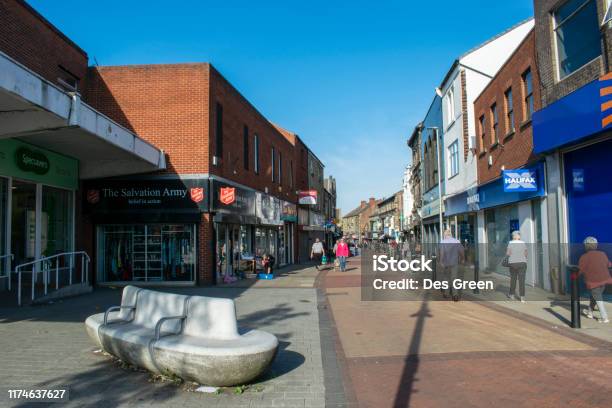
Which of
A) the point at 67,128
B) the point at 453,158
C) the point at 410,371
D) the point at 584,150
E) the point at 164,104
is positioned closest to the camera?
the point at 410,371

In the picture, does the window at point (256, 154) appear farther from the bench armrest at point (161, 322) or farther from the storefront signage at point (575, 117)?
the bench armrest at point (161, 322)

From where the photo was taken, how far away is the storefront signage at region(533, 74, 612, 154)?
33.3ft

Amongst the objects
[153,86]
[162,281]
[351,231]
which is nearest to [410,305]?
[162,281]

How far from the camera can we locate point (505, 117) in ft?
54.7

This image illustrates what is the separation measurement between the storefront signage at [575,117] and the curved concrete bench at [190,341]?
8.74 metres

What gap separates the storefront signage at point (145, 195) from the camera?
54.5ft

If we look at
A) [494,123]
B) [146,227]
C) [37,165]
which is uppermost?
[494,123]

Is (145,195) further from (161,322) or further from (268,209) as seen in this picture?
(161,322)

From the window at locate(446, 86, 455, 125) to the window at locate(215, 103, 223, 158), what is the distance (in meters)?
12.8

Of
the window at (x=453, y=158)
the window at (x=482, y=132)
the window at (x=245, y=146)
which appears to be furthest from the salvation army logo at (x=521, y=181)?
the window at (x=245, y=146)

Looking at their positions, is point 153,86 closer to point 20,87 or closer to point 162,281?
point 162,281

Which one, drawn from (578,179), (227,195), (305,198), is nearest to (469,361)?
(578,179)

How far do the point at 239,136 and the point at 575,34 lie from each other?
1293 cm

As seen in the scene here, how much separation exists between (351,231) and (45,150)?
13234 centimetres
